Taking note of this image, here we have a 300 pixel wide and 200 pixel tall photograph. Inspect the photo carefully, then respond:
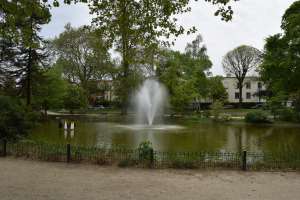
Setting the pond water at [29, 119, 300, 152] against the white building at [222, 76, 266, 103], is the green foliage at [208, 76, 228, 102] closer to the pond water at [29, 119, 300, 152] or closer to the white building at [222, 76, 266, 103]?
the white building at [222, 76, 266, 103]

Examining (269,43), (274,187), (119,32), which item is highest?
(269,43)

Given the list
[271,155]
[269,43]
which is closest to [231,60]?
[269,43]

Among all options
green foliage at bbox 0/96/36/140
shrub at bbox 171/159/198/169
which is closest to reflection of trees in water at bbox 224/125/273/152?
shrub at bbox 171/159/198/169

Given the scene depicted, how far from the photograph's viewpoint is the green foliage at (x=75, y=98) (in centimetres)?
5834

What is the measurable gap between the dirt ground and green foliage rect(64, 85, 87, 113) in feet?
155

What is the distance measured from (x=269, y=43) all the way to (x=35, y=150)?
20606 mm

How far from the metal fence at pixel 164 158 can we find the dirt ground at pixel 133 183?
0.58m

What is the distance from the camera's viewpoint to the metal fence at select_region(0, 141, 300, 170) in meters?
11.8

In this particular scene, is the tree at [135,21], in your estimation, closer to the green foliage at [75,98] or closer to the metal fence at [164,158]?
the metal fence at [164,158]

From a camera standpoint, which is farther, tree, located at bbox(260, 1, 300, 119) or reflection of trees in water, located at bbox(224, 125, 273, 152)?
tree, located at bbox(260, 1, 300, 119)

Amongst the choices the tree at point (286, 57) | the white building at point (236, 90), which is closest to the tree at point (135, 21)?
the tree at point (286, 57)

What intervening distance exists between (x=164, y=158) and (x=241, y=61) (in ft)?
211

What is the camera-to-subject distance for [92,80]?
66.8 meters

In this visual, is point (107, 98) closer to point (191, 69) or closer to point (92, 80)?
point (92, 80)
